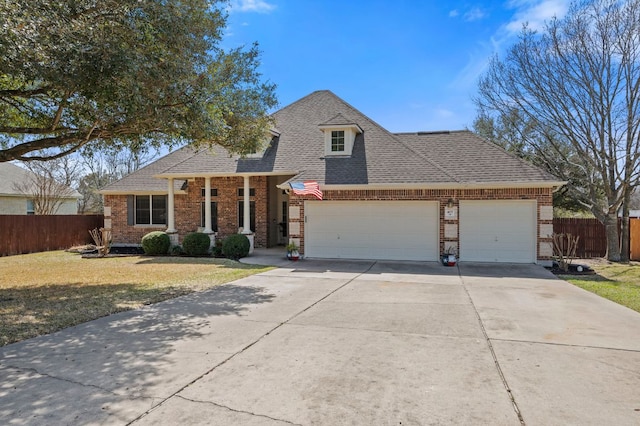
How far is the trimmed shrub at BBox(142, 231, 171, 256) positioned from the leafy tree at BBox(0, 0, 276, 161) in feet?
20.4

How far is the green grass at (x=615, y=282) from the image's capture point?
29.0 ft

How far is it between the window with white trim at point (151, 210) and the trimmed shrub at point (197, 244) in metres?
3.42

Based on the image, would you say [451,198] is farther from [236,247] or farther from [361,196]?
[236,247]

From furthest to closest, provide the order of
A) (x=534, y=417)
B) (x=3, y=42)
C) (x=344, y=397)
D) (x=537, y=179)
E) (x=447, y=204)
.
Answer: (x=447, y=204)
(x=537, y=179)
(x=3, y=42)
(x=344, y=397)
(x=534, y=417)

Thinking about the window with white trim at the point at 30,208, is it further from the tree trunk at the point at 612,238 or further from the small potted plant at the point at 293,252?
the tree trunk at the point at 612,238

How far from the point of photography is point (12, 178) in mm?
26656

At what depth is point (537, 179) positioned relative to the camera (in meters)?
13.5

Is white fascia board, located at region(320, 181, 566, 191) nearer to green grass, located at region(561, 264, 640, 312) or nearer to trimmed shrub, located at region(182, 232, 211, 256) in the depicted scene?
green grass, located at region(561, 264, 640, 312)

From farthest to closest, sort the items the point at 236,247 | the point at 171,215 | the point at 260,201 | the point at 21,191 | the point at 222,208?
the point at 21,191
the point at 222,208
the point at 260,201
the point at 171,215
the point at 236,247

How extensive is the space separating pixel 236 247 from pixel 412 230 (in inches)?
260

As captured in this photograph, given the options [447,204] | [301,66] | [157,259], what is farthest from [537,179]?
[157,259]

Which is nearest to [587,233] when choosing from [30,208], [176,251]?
[176,251]

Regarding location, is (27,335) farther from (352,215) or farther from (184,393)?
(352,215)

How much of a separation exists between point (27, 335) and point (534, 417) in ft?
21.7
